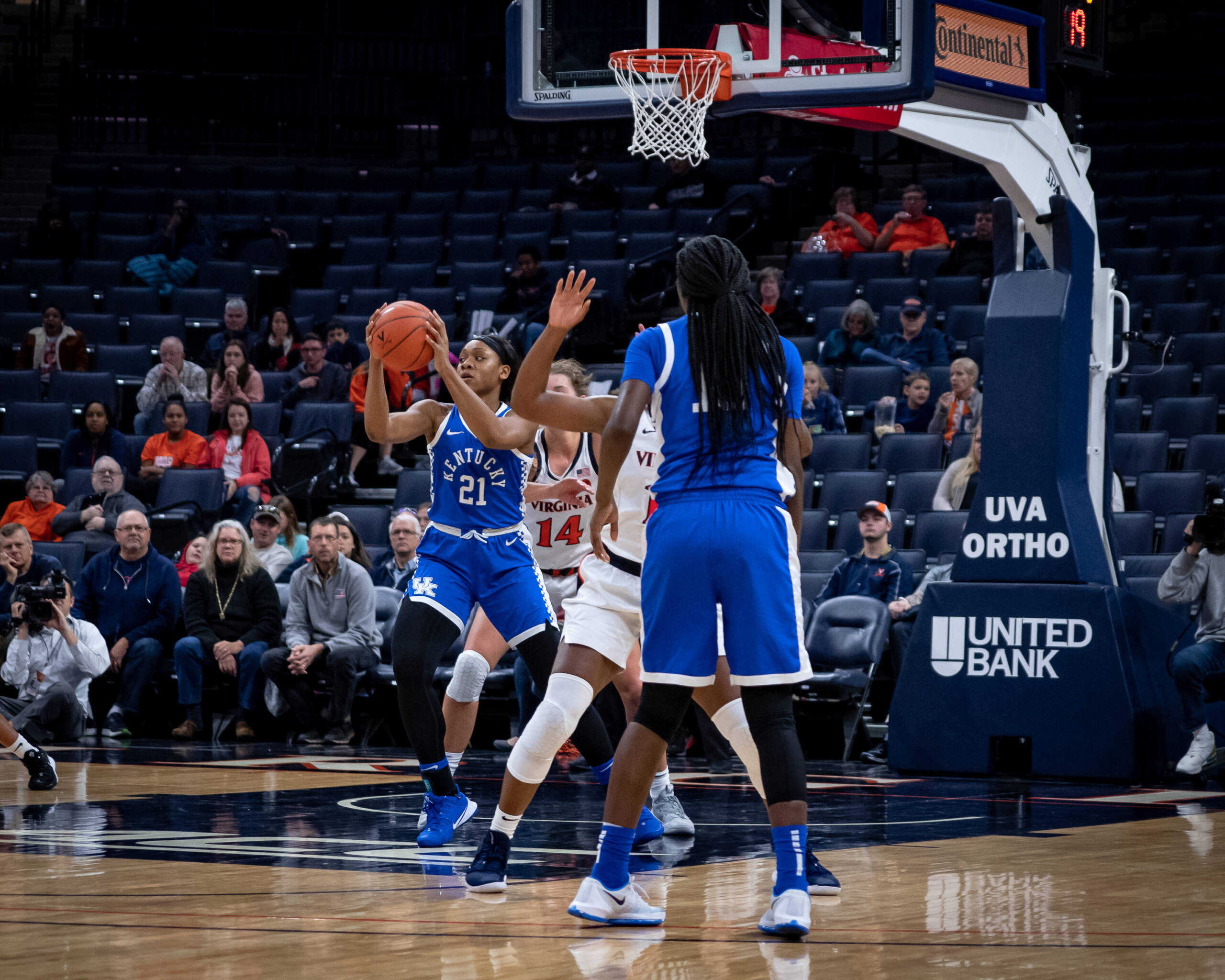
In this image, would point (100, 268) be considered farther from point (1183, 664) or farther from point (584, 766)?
point (1183, 664)

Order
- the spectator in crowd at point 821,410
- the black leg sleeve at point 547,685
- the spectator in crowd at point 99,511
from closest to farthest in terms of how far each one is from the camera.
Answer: the black leg sleeve at point 547,685 → the spectator in crowd at point 821,410 → the spectator in crowd at point 99,511

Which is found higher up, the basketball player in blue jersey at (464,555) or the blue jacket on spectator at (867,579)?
the basketball player in blue jersey at (464,555)

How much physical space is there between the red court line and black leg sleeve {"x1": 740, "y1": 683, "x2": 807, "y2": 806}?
34cm

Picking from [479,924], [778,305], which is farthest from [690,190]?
[479,924]

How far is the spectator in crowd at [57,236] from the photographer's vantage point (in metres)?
16.4

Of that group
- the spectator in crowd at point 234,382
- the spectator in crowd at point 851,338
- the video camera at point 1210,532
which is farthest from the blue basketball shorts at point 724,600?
the spectator in crowd at point 234,382

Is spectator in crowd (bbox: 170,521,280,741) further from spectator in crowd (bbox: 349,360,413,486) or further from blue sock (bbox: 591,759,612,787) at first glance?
blue sock (bbox: 591,759,612,787)

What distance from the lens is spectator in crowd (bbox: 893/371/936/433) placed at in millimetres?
11594

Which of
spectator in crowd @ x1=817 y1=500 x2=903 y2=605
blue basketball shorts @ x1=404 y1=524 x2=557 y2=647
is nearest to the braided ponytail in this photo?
blue basketball shorts @ x1=404 y1=524 x2=557 y2=647

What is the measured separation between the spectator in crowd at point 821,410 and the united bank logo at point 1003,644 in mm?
3409

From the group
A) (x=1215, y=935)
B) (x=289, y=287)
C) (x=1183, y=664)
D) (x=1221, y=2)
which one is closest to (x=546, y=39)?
(x=1183, y=664)

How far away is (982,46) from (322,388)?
727cm

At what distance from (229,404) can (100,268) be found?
3.99m

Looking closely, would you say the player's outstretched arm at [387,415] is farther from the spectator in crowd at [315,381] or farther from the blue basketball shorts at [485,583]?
the spectator in crowd at [315,381]
